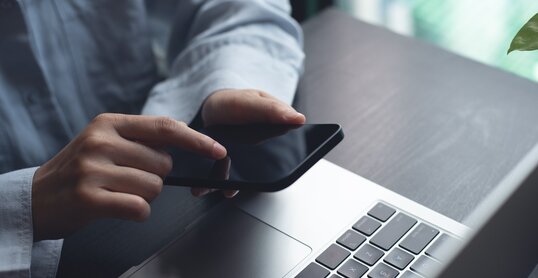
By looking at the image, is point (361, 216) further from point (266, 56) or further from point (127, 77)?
point (127, 77)

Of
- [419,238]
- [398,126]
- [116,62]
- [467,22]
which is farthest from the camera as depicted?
[467,22]

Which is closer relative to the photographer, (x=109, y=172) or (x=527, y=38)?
(x=527, y=38)

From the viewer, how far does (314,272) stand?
530 mm

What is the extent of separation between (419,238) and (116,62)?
1.65 feet

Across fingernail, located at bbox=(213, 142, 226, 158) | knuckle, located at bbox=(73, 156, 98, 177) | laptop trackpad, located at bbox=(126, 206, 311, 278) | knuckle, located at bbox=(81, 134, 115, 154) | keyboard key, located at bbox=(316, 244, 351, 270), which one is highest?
knuckle, located at bbox=(81, 134, 115, 154)

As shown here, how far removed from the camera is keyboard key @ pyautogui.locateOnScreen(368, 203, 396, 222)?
579 mm

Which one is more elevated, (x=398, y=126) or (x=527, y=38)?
(x=527, y=38)

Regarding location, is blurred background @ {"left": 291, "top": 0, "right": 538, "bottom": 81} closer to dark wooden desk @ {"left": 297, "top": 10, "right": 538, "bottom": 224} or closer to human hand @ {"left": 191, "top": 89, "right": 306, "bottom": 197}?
dark wooden desk @ {"left": 297, "top": 10, "right": 538, "bottom": 224}

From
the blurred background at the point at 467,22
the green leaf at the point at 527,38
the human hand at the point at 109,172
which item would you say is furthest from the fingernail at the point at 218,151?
the blurred background at the point at 467,22

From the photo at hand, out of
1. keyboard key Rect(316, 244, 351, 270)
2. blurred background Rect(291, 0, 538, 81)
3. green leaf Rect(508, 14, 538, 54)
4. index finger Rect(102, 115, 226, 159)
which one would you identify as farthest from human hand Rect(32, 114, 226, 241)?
blurred background Rect(291, 0, 538, 81)

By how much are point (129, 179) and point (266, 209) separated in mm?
130

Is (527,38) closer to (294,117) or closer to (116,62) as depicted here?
(294,117)

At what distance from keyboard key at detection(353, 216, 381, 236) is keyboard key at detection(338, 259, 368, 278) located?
4 cm

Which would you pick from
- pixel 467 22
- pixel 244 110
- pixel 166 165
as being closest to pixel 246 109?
pixel 244 110
